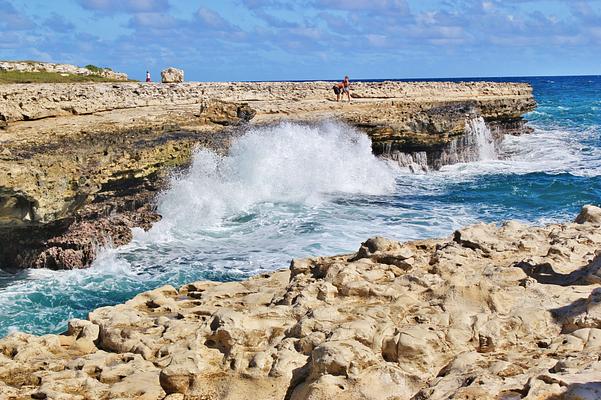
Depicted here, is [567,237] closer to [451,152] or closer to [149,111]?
[149,111]

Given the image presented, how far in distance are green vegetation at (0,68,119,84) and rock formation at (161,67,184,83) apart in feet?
8.05

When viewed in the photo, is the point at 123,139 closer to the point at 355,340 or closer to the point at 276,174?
the point at 276,174

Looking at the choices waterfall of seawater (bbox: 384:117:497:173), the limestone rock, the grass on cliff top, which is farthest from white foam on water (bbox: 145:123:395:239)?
the limestone rock

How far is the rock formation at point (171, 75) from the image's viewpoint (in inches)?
1219

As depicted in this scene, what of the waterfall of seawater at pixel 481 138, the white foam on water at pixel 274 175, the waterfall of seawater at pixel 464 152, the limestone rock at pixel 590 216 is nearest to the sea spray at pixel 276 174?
the white foam on water at pixel 274 175

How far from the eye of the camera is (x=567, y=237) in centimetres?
909

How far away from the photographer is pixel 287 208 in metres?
20.4

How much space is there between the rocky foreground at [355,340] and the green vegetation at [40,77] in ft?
65.4

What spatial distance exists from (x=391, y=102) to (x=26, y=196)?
62.6 ft

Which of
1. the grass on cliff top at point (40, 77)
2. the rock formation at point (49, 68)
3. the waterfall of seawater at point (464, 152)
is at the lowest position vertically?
the waterfall of seawater at point (464, 152)

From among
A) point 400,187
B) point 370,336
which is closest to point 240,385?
point 370,336

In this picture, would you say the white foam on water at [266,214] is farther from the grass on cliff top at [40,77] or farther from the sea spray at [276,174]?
the grass on cliff top at [40,77]

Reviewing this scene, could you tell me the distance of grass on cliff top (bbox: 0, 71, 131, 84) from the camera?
2564cm

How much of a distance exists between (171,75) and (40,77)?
5.81 m
